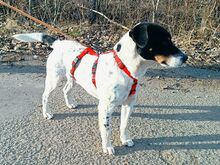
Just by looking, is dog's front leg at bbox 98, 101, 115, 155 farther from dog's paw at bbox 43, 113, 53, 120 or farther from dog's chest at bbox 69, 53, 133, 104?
dog's paw at bbox 43, 113, 53, 120

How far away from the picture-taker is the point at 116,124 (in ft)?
13.8

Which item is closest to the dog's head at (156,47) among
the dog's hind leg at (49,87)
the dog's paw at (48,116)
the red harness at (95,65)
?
the red harness at (95,65)

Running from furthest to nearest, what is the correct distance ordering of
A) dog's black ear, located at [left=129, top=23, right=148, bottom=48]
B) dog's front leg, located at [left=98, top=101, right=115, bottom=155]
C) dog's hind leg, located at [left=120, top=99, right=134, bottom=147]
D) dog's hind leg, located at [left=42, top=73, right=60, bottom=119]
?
dog's hind leg, located at [left=42, top=73, right=60, bottom=119] < dog's hind leg, located at [left=120, top=99, right=134, bottom=147] < dog's front leg, located at [left=98, top=101, right=115, bottom=155] < dog's black ear, located at [left=129, top=23, right=148, bottom=48]

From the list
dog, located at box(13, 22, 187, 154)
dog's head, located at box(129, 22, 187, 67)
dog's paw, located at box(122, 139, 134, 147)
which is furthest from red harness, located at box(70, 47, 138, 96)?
dog's paw, located at box(122, 139, 134, 147)

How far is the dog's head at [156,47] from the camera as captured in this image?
3.10 m

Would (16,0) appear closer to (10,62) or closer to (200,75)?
(10,62)

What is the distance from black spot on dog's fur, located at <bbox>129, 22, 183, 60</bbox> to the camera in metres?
3.08

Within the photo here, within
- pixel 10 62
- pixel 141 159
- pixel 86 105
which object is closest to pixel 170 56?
pixel 141 159

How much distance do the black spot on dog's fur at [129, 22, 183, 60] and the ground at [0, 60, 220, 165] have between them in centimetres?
42

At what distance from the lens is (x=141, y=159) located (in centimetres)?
360

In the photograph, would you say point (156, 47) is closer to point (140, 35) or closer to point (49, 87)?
point (140, 35)

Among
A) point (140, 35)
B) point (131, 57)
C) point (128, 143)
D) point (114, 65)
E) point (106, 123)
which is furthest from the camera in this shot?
point (128, 143)

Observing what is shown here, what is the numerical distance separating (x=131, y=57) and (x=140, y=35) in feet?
0.85

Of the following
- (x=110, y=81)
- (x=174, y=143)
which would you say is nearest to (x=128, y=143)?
(x=174, y=143)
